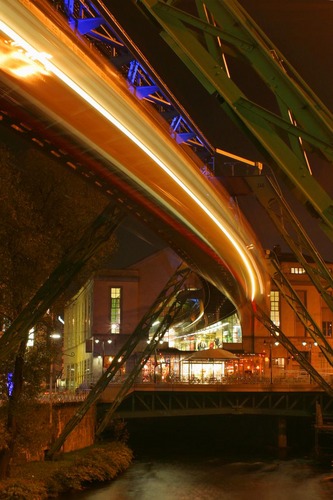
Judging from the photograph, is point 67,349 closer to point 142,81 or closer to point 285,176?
point 142,81

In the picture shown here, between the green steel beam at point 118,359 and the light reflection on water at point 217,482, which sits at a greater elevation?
the green steel beam at point 118,359

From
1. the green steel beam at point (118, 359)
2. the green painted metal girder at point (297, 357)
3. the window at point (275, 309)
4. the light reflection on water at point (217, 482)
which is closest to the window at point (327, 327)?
the window at point (275, 309)

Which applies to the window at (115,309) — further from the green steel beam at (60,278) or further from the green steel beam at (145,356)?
the green steel beam at (60,278)

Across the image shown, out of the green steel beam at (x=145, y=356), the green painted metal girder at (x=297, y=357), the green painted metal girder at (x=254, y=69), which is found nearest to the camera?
the green painted metal girder at (x=254, y=69)

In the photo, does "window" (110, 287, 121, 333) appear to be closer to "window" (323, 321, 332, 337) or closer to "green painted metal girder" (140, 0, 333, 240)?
"window" (323, 321, 332, 337)

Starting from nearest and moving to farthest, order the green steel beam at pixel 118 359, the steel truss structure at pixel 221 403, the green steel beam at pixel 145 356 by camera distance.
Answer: the green steel beam at pixel 118 359 → the green steel beam at pixel 145 356 → the steel truss structure at pixel 221 403

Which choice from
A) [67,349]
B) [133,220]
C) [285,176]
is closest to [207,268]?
[133,220]

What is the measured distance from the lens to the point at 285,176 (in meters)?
7.15

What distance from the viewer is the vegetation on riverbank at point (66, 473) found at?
81.9 feet

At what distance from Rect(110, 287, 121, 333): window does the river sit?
19.5 meters

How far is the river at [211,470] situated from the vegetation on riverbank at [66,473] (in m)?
0.68

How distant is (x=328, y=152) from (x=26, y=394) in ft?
68.1

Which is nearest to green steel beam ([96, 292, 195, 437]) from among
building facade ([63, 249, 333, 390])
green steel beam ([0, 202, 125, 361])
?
building facade ([63, 249, 333, 390])

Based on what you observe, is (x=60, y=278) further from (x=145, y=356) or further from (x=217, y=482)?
(x=145, y=356)
